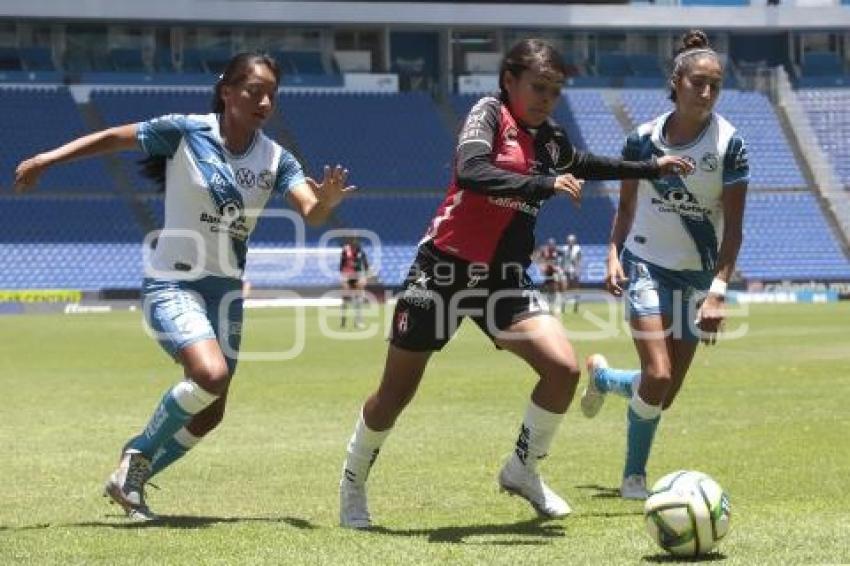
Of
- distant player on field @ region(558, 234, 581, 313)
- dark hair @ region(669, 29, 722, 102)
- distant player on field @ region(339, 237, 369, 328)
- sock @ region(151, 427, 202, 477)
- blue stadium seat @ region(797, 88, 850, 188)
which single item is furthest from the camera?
blue stadium seat @ region(797, 88, 850, 188)

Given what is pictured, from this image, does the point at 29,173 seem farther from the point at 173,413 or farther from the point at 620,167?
the point at 620,167

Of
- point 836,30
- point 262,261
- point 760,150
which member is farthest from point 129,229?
point 836,30

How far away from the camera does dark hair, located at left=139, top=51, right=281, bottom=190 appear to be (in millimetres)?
8062

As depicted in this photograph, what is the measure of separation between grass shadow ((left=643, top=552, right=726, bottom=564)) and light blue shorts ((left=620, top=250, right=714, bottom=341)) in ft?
7.99

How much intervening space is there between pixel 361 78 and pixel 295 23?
390cm

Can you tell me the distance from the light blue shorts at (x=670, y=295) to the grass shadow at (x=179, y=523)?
241 centimetres

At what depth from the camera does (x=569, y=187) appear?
6.91 m

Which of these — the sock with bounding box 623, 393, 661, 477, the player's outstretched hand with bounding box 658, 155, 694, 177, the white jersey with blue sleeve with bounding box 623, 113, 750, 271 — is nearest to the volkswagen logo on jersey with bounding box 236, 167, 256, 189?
the player's outstretched hand with bounding box 658, 155, 694, 177

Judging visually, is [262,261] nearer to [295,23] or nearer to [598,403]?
[295,23]

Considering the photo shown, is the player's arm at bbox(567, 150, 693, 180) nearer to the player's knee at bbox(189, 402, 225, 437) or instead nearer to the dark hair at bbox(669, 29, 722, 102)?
the dark hair at bbox(669, 29, 722, 102)

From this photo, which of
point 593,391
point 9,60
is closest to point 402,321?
point 593,391

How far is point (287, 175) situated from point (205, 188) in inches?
17.8

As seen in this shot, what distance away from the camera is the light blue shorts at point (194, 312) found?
315 inches

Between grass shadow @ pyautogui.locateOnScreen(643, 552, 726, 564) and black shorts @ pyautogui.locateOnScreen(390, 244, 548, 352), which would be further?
black shorts @ pyautogui.locateOnScreen(390, 244, 548, 352)
